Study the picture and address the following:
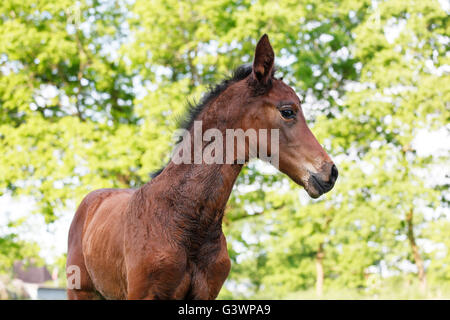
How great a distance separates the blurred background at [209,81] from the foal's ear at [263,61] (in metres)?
8.63

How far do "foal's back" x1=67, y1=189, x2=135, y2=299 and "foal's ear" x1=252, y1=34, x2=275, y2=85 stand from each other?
137 centimetres

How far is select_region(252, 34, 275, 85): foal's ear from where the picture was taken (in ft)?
10.1

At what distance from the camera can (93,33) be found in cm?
1512

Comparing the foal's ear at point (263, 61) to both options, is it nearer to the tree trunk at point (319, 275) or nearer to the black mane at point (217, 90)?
the black mane at point (217, 90)

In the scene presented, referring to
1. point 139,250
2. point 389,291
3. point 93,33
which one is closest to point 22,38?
point 93,33

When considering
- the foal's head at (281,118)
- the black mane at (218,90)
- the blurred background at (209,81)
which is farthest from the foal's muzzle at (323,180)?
the blurred background at (209,81)

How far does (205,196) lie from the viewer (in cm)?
301

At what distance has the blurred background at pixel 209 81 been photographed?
41.6ft

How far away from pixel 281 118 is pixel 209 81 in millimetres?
9839

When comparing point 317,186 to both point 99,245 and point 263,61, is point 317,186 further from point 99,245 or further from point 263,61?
point 99,245

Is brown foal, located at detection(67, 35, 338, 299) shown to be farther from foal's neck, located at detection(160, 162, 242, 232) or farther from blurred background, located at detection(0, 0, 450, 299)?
blurred background, located at detection(0, 0, 450, 299)

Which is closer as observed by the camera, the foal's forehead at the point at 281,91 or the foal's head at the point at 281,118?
the foal's head at the point at 281,118

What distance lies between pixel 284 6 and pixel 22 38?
286 inches

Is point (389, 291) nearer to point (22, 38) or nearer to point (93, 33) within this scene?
point (93, 33)
